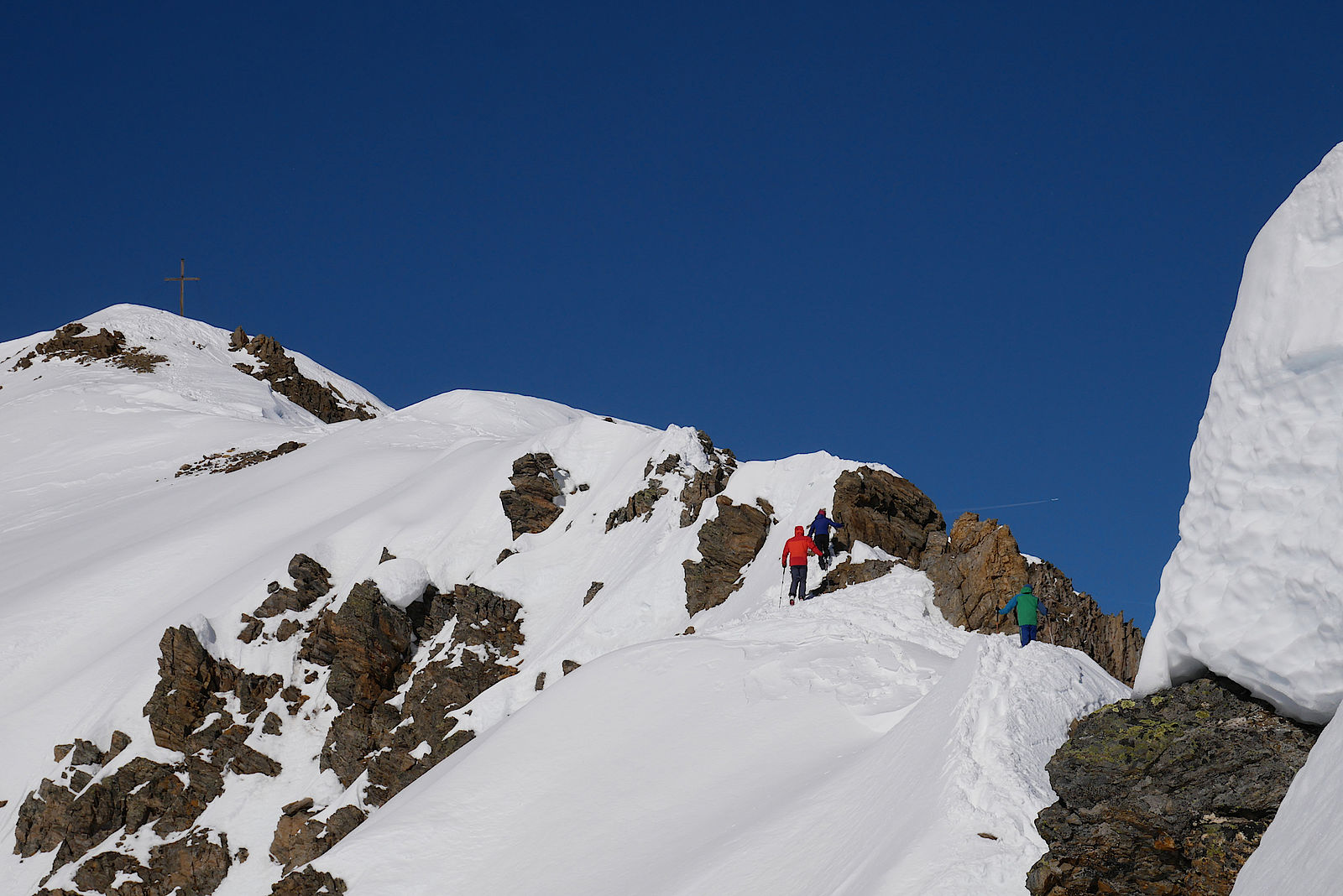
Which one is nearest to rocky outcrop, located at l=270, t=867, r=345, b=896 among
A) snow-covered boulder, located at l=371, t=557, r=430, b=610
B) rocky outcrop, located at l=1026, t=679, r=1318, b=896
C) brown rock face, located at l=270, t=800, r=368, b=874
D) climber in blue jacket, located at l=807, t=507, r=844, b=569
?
brown rock face, located at l=270, t=800, r=368, b=874

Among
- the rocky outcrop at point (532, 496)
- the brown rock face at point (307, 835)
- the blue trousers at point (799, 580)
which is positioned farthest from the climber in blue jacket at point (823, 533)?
the rocky outcrop at point (532, 496)

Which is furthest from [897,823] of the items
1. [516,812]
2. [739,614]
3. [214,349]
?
[214,349]

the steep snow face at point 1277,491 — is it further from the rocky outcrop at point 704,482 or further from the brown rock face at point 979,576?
the rocky outcrop at point 704,482

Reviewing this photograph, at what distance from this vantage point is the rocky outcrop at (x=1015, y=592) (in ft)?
65.3

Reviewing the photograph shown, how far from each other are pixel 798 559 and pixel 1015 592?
14.1 ft

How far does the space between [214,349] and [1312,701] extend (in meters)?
82.6

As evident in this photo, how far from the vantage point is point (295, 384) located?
77.6m

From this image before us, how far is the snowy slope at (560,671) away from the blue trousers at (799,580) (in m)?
0.75

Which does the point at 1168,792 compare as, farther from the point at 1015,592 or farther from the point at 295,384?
the point at 295,384

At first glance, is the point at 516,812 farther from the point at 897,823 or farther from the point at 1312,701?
the point at 1312,701

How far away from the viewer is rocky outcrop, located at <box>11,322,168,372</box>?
74500 millimetres

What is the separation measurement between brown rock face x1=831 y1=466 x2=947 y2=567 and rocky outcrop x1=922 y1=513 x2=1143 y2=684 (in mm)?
2433

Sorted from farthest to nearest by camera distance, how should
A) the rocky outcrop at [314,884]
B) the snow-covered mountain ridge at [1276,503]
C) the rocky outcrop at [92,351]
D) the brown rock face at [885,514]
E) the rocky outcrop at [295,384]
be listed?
the rocky outcrop at [295,384], the rocky outcrop at [92,351], the brown rock face at [885,514], the rocky outcrop at [314,884], the snow-covered mountain ridge at [1276,503]

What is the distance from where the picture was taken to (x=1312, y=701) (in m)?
7.54
